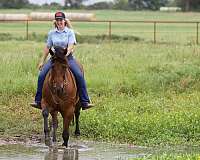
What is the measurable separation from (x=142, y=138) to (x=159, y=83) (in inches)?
242

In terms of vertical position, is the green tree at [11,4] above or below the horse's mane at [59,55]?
below

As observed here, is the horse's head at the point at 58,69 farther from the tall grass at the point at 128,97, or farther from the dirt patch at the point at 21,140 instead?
the tall grass at the point at 128,97

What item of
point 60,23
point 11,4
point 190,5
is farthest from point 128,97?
point 11,4

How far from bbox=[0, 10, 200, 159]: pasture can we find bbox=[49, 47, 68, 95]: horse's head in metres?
2.04

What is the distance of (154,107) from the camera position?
16109 mm

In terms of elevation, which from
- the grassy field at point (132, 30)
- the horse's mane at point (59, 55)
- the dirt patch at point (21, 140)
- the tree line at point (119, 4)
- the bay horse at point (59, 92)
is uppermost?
the horse's mane at point (59, 55)

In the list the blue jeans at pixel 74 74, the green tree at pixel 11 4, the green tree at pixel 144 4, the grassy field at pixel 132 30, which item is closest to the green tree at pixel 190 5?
the green tree at pixel 144 4

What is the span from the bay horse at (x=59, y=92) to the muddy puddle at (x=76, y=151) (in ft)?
1.15

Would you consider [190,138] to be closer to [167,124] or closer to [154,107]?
[167,124]

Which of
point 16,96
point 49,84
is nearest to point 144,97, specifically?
point 16,96

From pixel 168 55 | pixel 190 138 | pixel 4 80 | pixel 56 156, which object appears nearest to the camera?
pixel 56 156

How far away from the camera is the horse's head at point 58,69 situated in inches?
475

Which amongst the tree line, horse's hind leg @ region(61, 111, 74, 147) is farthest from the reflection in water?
the tree line

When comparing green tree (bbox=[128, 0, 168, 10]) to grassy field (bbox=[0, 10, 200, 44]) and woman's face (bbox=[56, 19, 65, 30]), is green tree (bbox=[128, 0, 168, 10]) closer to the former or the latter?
grassy field (bbox=[0, 10, 200, 44])
